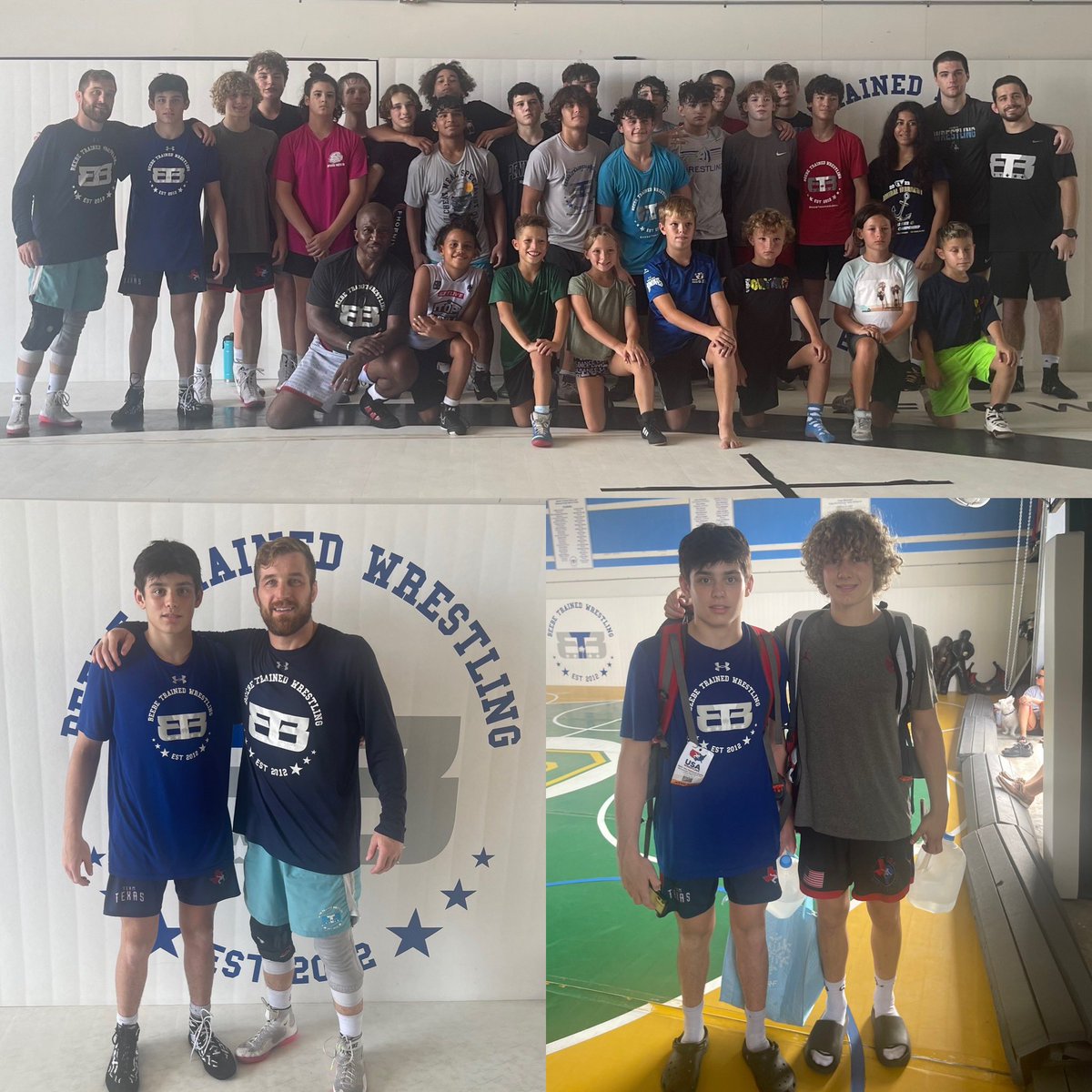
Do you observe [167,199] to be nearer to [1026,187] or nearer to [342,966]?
[342,966]

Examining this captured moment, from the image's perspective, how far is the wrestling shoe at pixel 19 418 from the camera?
172 inches

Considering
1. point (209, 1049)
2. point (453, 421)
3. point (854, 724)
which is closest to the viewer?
point (854, 724)

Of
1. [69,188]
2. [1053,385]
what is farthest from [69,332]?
[1053,385]

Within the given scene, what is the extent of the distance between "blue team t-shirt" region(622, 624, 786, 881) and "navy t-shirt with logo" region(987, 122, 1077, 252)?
3.57m

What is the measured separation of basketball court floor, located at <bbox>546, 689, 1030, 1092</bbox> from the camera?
227cm

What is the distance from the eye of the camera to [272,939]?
98.7 inches

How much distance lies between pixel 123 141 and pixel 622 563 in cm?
291

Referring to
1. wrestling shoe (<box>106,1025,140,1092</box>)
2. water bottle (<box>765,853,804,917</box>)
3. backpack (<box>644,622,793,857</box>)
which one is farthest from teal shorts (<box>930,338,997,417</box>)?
wrestling shoe (<box>106,1025,140,1092</box>)

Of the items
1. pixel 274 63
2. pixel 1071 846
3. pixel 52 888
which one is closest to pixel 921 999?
pixel 1071 846

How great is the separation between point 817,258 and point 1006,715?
3086mm

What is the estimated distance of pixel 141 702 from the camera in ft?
7.95

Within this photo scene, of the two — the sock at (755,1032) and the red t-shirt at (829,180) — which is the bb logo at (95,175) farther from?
the sock at (755,1032)

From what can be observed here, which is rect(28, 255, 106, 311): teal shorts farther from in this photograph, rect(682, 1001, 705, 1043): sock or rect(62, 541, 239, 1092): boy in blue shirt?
rect(682, 1001, 705, 1043): sock

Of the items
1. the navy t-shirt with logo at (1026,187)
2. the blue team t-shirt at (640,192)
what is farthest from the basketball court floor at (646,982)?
the navy t-shirt with logo at (1026,187)
